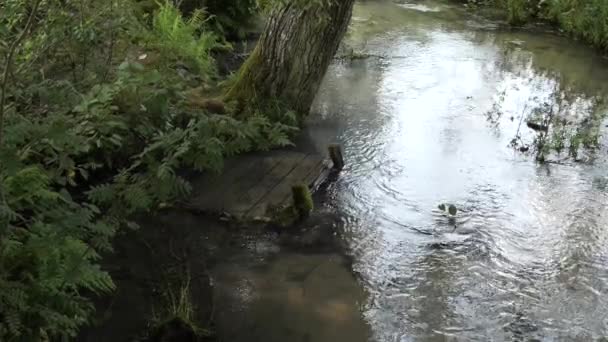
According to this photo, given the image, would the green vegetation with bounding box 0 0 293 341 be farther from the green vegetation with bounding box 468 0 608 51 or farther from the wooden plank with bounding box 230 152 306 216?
the green vegetation with bounding box 468 0 608 51

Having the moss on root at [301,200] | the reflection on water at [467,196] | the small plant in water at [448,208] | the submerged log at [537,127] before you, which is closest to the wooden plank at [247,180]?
the moss on root at [301,200]

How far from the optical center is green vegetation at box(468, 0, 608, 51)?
11375 millimetres

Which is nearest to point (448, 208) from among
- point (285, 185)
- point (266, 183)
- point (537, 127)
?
point (285, 185)

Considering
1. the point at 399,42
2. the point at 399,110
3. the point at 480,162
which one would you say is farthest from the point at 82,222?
the point at 399,42

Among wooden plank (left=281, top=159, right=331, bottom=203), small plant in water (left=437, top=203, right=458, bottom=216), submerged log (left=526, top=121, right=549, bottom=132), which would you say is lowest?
wooden plank (left=281, top=159, right=331, bottom=203)

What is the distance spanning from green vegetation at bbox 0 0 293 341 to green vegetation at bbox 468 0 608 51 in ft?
23.2

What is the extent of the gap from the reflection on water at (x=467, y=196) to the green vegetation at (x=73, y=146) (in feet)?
4.25

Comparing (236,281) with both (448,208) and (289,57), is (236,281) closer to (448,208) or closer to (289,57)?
(448,208)

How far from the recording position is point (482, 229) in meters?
5.85

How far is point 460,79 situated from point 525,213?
428 centimetres

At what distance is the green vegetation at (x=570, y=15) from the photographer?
448 inches

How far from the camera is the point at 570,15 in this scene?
40.6 feet

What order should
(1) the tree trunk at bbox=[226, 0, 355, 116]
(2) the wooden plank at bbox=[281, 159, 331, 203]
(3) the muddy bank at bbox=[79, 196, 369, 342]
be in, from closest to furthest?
(3) the muddy bank at bbox=[79, 196, 369, 342]
(2) the wooden plank at bbox=[281, 159, 331, 203]
(1) the tree trunk at bbox=[226, 0, 355, 116]

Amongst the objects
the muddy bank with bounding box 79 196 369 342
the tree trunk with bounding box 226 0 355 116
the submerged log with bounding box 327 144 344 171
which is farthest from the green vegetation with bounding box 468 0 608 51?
the muddy bank with bounding box 79 196 369 342
